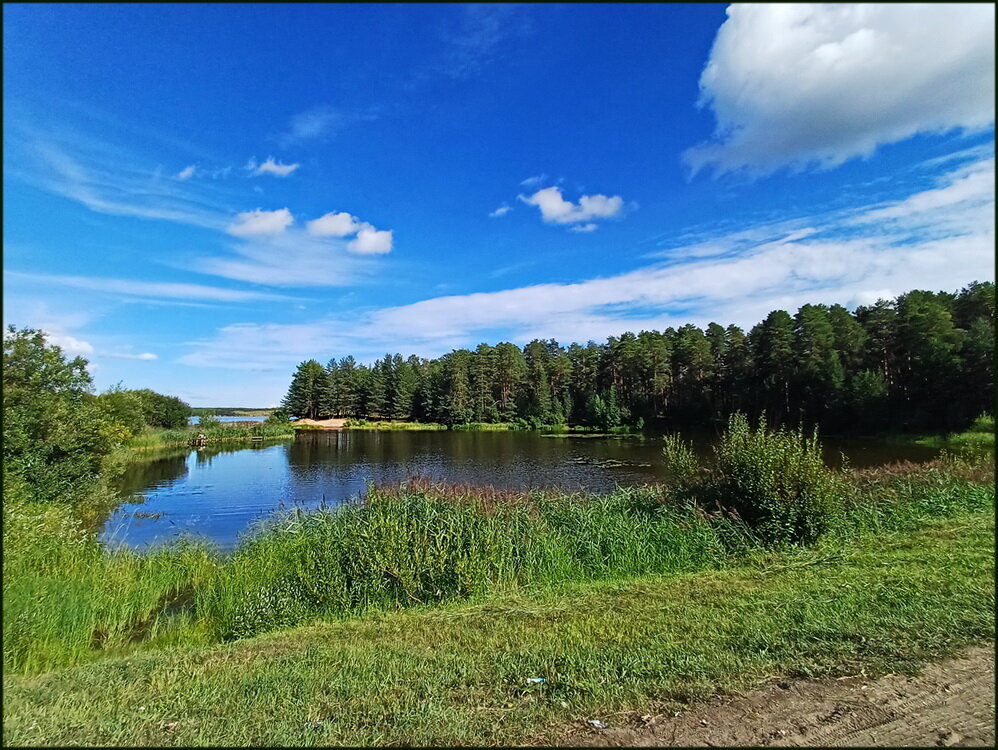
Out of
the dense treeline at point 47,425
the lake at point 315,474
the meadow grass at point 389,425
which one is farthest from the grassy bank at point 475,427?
the dense treeline at point 47,425

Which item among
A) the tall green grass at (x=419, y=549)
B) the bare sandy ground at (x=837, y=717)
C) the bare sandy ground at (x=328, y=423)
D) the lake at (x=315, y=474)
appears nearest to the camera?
the bare sandy ground at (x=837, y=717)

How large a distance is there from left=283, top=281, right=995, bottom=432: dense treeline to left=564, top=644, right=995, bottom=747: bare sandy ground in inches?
410

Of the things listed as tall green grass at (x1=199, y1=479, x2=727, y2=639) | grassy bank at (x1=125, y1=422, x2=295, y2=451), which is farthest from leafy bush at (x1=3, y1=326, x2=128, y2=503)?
grassy bank at (x1=125, y1=422, x2=295, y2=451)

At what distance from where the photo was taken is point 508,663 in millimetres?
4547

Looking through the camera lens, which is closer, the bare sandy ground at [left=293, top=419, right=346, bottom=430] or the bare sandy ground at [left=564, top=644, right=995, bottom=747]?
the bare sandy ground at [left=564, top=644, right=995, bottom=747]

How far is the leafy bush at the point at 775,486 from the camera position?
8.95 meters

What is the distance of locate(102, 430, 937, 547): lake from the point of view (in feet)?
62.1

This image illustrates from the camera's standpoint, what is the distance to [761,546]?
8.78 meters

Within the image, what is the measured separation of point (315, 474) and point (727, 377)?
5435cm

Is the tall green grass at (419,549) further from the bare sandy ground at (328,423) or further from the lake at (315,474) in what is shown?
the bare sandy ground at (328,423)

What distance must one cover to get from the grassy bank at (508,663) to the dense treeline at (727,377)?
28.2 feet

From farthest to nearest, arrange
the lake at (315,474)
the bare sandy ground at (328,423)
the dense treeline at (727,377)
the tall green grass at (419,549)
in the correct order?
the bare sandy ground at (328,423) < the dense treeline at (727,377) < the lake at (315,474) < the tall green grass at (419,549)

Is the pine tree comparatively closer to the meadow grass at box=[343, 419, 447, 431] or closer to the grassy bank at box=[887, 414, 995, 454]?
the meadow grass at box=[343, 419, 447, 431]

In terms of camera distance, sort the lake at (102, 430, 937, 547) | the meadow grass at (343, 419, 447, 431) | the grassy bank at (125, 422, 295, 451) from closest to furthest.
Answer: the lake at (102, 430, 937, 547), the grassy bank at (125, 422, 295, 451), the meadow grass at (343, 419, 447, 431)
